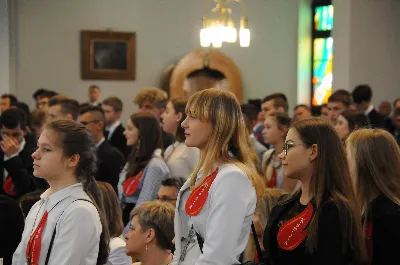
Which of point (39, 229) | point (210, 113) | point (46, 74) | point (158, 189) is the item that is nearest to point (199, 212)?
point (210, 113)

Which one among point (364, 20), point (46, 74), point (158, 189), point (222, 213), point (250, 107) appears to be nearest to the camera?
point (222, 213)

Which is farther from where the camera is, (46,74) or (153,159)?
(46,74)

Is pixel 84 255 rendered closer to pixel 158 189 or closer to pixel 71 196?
pixel 71 196

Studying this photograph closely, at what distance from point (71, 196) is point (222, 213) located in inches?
26.4

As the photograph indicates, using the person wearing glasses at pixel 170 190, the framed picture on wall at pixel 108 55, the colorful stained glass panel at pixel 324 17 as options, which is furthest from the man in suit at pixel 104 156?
the colorful stained glass panel at pixel 324 17

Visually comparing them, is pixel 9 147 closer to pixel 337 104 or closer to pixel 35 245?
pixel 35 245

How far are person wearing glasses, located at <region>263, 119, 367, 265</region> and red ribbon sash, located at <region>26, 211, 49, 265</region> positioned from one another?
0.96 metres

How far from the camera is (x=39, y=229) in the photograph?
3.29 metres

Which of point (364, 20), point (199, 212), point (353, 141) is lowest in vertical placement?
point (199, 212)

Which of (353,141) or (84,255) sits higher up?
(353,141)

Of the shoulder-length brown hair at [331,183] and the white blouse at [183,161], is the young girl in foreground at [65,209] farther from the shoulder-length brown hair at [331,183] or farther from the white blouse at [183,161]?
the white blouse at [183,161]

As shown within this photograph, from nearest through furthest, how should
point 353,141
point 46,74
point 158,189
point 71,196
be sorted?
point 71,196 → point 353,141 → point 158,189 → point 46,74

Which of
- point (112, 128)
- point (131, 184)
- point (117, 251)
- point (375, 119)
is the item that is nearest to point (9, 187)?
point (131, 184)

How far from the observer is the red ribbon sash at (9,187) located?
6.57m
